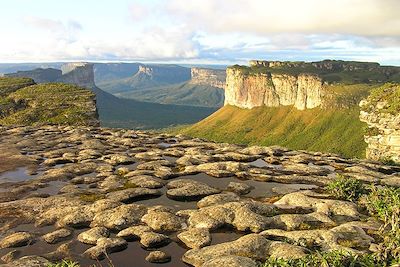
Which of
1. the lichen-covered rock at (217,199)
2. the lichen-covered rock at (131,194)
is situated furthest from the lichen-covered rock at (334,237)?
the lichen-covered rock at (131,194)

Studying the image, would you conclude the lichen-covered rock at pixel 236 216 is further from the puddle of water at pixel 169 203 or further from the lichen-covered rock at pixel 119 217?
the lichen-covered rock at pixel 119 217

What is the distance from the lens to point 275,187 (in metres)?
45.8

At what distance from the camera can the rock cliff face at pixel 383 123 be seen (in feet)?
378

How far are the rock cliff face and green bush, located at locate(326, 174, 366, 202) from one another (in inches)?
3088

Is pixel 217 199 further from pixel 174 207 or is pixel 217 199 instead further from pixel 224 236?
pixel 224 236

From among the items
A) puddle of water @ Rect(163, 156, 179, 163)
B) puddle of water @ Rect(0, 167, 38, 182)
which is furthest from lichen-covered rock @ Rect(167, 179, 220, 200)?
puddle of water @ Rect(0, 167, 38, 182)

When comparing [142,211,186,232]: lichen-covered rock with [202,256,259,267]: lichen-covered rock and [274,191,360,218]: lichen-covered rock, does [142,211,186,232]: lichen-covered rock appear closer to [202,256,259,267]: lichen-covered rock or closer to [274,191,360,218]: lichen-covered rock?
[202,256,259,267]: lichen-covered rock

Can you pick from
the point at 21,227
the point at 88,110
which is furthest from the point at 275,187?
the point at 88,110

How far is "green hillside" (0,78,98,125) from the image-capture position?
13762 centimetres

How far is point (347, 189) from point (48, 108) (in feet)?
441

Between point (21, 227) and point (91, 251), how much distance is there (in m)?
10.2

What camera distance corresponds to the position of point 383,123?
118 m

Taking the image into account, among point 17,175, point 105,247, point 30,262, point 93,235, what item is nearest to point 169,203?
point 93,235

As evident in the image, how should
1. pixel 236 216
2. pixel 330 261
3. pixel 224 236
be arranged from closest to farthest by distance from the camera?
pixel 330 261, pixel 224 236, pixel 236 216
